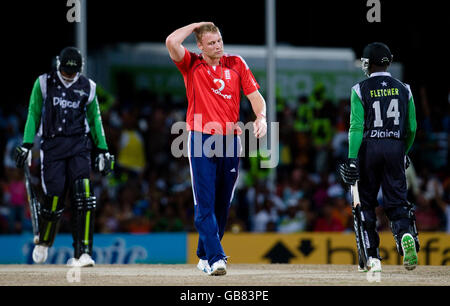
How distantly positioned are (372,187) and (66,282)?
310 centimetres

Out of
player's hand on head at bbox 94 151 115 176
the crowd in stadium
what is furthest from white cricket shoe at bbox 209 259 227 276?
the crowd in stadium

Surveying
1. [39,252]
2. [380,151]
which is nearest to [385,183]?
[380,151]

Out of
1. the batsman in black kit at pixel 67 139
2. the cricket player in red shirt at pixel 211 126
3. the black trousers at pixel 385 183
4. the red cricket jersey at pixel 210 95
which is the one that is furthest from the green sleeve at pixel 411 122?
the batsman in black kit at pixel 67 139

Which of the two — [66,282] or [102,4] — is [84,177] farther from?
[102,4]

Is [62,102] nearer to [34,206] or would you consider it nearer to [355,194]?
[34,206]

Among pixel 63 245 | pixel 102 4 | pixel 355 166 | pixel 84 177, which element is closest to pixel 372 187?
pixel 355 166

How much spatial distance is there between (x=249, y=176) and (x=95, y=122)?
7683mm

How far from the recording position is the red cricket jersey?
30.0ft

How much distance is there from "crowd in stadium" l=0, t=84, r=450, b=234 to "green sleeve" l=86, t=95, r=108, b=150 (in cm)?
517

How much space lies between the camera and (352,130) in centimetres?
947

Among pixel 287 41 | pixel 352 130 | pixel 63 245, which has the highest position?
pixel 287 41

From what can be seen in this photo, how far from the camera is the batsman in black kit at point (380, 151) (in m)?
9.45

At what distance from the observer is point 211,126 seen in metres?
9.14

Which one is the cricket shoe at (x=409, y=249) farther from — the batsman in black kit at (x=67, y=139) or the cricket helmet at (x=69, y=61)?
the cricket helmet at (x=69, y=61)
